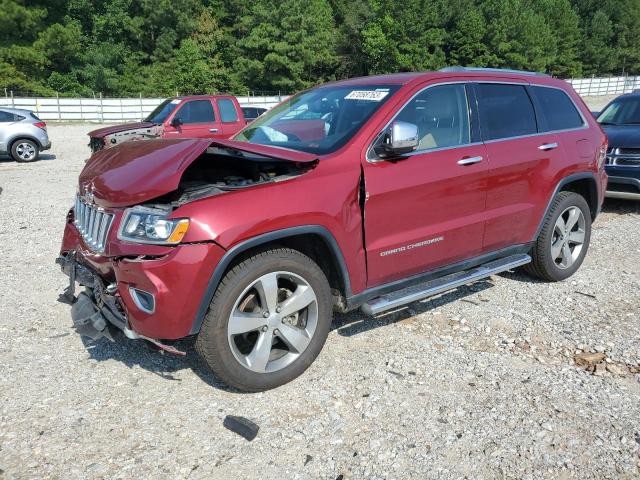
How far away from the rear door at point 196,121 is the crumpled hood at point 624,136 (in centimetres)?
818

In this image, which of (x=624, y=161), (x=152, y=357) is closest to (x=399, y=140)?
(x=152, y=357)

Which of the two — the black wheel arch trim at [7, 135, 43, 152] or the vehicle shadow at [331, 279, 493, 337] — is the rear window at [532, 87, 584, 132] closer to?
the vehicle shadow at [331, 279, 493, 337]

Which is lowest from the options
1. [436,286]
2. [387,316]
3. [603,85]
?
[603,85]

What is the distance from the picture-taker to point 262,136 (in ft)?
14.0

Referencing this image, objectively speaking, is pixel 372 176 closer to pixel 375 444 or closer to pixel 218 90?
pixel 375 444

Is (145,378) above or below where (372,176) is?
below

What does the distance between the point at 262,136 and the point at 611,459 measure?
3095mm

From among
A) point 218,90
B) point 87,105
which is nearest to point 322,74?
point 218,90

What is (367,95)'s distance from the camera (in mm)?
3965

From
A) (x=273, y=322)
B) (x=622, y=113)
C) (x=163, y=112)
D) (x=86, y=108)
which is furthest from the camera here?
(x=86, y=108)

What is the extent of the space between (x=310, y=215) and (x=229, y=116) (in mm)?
11035

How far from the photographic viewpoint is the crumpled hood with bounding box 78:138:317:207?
2.99 m

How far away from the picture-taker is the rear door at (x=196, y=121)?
1261 centimetres

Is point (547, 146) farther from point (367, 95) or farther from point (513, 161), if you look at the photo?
point (367, 95)
